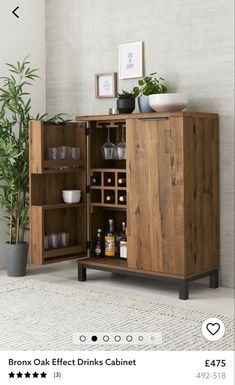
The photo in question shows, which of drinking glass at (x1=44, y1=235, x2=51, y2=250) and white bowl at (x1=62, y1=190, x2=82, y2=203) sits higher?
white bowl at (x1=62, y1=190, x2=82, y2=203)

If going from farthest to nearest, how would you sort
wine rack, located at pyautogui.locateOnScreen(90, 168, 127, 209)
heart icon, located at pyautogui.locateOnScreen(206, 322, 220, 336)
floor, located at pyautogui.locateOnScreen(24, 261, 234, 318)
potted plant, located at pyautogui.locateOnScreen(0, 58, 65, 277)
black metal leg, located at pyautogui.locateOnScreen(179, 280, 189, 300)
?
1. potted plant, located at pyautogui.locateOnScreen(0, 58, 65, 277)
2. wine rack, located at pyautogui.locateOnScreen(90, 168, 127, 209)
3. black metal leg, located at pyautogui.locateOnScreen(179, 280, 189, 300)
4. floor, located at pyautogui.locateOnScreen(24, 261, 234, 318)
5. heart icon, located at pyautogui.locateOnScreen(206, 322, 220, 336)

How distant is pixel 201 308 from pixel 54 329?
2.44 feet

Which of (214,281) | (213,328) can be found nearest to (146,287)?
(214,281)

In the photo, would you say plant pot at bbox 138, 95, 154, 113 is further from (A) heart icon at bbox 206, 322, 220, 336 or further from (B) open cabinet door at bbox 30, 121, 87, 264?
(A) heart icon at bbox 206, 322, 220, 336

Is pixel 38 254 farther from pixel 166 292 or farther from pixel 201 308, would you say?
pixel 201 308

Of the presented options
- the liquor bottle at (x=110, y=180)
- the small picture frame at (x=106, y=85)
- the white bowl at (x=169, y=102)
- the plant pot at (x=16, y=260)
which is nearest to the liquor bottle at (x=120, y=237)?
the liquor bottle at (x=110, y=180)

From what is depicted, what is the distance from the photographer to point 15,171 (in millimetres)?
3846

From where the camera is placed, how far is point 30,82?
4312mm

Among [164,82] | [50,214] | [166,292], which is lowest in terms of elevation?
[166,292]

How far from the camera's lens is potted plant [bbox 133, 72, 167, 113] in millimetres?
3500

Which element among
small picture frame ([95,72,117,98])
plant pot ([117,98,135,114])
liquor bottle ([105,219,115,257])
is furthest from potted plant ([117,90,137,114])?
liquor bottle ([105,219,115,257])

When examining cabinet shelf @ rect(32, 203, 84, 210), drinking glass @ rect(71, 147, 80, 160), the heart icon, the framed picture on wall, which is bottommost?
the heart icon

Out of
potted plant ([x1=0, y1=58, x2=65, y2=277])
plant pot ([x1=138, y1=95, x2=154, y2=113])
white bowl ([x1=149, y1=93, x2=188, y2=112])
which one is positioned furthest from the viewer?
potted plant ([x1=0, y1=58, x2=65, y2=277])

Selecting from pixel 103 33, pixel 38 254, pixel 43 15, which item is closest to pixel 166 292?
pixel 38 254
